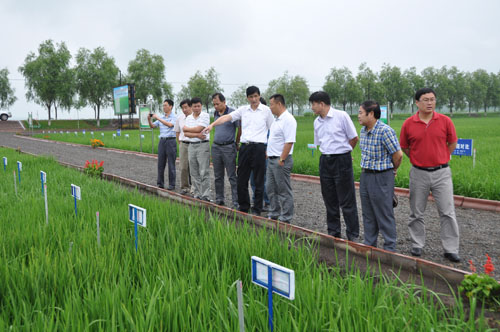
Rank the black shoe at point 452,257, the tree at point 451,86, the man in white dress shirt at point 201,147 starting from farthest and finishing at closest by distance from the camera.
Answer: the tree at point 451,86
the man in white dress shirt at point 201,147
the black shoe at point 452,257

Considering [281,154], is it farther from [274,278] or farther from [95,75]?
[95,75]

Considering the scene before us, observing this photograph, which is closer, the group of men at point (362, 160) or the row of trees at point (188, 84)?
the group of men at point (362, 160)

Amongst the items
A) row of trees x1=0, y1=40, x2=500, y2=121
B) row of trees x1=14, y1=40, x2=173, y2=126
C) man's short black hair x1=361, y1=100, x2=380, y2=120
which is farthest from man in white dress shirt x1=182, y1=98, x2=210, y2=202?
row of trees x1=14, y1=40, x2=173, y2=126

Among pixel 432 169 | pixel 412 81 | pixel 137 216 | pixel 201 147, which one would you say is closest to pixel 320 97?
pixel 432 169

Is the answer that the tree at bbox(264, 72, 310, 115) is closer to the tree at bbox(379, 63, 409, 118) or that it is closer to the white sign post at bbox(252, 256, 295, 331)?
the tree at bbox(379, 63, 409, 118)

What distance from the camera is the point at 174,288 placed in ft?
7.22

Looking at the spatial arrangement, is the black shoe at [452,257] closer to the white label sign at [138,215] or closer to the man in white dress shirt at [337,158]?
the man in white dress shirt at [337,158]

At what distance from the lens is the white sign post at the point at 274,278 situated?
157cm

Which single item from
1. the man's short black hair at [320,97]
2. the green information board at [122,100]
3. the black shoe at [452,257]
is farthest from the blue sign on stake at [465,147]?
the green information board at [122,100]

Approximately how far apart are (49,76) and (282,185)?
200ft

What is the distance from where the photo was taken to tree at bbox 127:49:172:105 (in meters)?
64.5

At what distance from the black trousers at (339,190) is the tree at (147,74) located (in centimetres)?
6339

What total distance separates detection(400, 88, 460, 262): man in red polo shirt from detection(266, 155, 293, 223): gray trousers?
160 centimetres

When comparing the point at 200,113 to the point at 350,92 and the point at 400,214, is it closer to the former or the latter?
the point at 400,214
